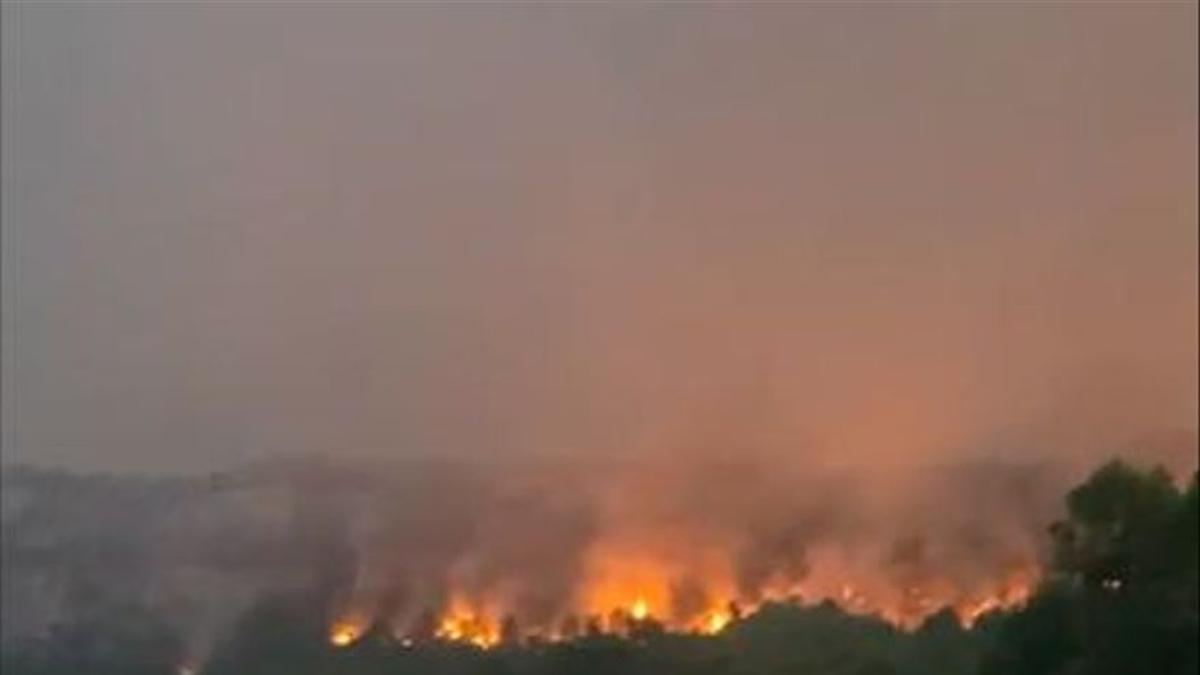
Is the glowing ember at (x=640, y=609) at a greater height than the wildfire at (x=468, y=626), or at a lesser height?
lesser

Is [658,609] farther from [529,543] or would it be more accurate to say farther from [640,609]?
[529,543]

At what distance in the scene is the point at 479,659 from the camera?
9.80 ft

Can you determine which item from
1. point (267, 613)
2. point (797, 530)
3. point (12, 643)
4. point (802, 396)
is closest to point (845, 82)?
point (802, 396)

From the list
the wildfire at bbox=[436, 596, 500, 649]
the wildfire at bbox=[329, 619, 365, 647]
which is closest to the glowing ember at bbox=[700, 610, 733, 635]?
the wildfire at bbox=[436, 596, 500, 649]

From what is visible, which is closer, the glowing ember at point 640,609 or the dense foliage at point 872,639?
the dense foliage at point 872,639

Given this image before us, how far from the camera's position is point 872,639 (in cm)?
292

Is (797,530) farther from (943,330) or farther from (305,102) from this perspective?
(305,102)

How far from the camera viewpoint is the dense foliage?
8.70 feet

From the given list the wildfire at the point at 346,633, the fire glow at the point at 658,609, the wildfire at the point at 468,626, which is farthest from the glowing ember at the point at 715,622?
the wildfire at the point at 346,633

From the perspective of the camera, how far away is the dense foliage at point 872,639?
8.70 ft

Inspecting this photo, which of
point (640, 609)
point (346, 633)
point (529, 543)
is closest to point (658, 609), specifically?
point (640, 609)

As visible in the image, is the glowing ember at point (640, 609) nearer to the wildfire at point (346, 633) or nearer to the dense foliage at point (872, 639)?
the dense foliage at point (872, 639)

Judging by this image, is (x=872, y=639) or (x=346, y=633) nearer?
(x=872, y=639)

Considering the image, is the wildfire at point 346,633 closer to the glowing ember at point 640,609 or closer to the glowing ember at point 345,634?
the glowing ember at point 345,634
